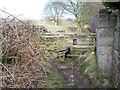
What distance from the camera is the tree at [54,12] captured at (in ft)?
65.8

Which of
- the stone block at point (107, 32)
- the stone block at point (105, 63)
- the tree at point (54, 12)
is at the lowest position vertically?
the stone block at point (105, 63)

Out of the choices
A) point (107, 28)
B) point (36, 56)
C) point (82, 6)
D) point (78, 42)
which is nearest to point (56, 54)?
point (78, 42)

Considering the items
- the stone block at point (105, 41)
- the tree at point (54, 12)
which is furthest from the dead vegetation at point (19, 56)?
the tree at point (54, 12)

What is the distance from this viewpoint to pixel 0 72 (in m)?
4.01

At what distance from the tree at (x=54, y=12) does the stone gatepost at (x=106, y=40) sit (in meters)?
12.3

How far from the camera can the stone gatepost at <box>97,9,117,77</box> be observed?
743cm

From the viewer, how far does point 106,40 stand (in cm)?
762

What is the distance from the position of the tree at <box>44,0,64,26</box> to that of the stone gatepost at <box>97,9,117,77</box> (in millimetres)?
12308

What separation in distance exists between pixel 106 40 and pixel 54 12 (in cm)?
1551

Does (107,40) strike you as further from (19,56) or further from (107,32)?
(19,56)

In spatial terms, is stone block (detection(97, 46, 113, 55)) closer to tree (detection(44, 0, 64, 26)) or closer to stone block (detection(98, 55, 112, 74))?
stone block (detection(98, 55, 112, 74))

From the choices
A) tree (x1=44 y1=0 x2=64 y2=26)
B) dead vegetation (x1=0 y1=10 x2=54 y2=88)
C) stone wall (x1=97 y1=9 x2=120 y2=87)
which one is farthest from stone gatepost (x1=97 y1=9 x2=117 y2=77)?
tree (x1=44 y1=0 x2=64 y2=26)

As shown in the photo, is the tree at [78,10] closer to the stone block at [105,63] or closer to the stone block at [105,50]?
the stone block at [105,50]

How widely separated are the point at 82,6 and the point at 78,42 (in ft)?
19.9
